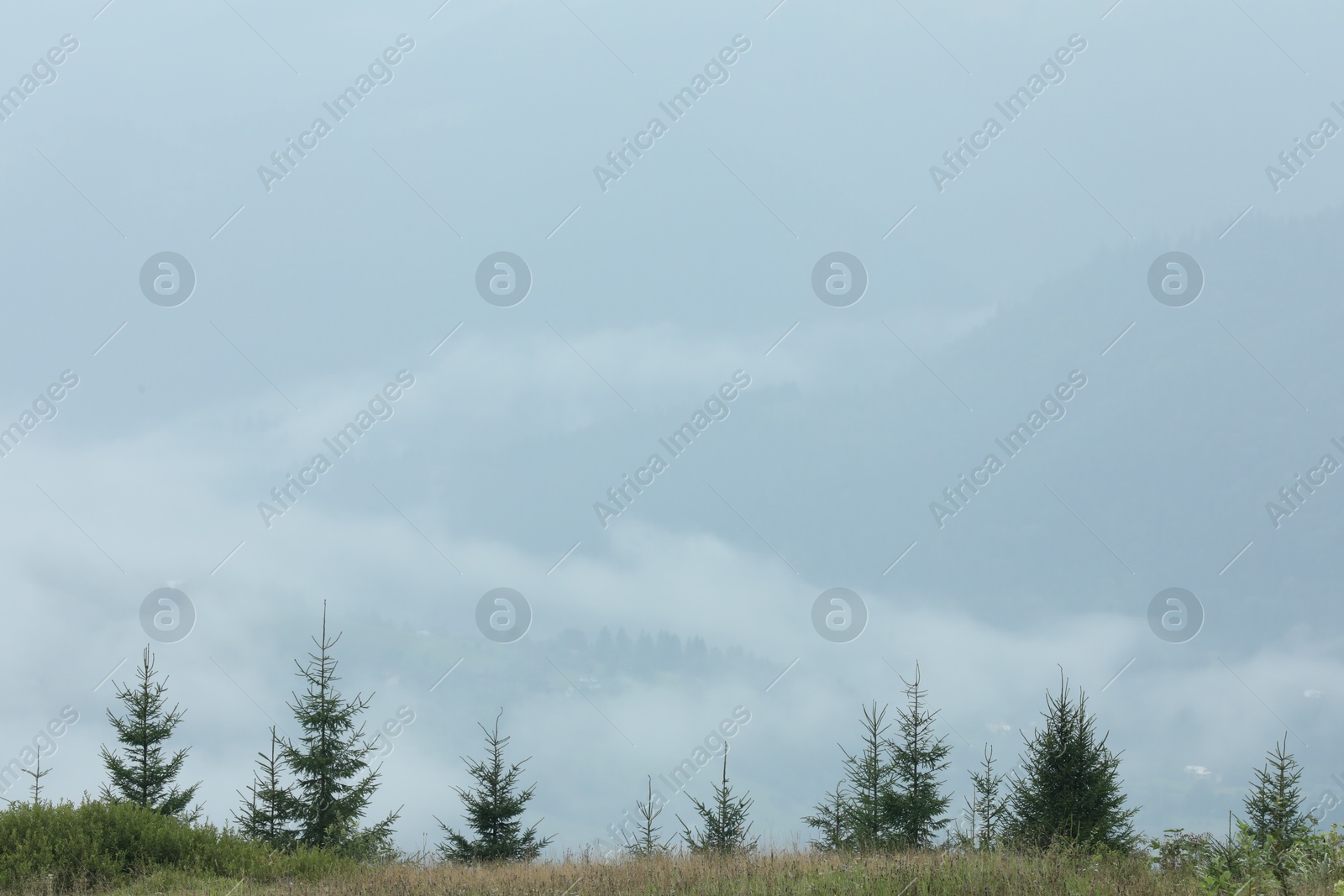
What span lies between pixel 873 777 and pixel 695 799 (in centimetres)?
624

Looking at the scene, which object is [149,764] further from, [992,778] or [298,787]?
[992,778]

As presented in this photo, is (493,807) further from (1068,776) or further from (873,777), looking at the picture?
(1068,776)

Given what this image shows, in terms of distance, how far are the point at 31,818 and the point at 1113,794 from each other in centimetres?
1858

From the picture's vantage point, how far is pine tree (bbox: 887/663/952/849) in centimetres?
2298

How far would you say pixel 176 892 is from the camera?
13266 mm

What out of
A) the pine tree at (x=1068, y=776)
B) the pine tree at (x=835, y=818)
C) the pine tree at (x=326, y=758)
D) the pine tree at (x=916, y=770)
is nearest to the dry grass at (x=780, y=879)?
the pine tree at (x=835, y=818)

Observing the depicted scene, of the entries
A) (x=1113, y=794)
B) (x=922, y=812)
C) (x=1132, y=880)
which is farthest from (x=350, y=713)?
(x=1132, y=880)

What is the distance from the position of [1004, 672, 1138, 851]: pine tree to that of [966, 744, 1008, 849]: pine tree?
18.2 inches

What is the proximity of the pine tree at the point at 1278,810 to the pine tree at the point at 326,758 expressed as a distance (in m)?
19.2

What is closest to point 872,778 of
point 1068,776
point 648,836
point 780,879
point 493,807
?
point 1068,776

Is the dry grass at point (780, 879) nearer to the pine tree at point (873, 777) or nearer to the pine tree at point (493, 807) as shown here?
the pine tree at point (873, 777)

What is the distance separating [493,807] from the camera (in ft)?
83.3

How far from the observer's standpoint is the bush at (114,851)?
48.5 ft

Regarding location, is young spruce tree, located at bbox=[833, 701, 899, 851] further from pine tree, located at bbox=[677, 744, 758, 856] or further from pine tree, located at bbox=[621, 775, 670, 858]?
pine tree, located at bbox=[621, 775, 670, 858]
